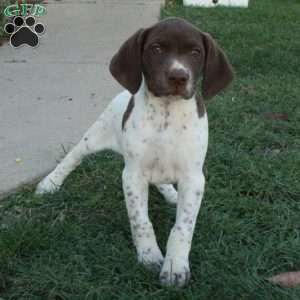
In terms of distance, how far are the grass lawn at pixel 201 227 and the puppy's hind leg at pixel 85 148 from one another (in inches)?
3.4

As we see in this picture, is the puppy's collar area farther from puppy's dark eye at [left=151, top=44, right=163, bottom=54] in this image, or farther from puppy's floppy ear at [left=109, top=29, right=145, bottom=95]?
puppy's dark eye at [left=151, top=44, right=163, bottom=54]

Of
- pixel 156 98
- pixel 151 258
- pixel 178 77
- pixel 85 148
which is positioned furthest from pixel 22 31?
pixel 178 77

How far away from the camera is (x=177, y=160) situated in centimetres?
306

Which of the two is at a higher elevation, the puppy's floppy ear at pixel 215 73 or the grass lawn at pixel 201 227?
the puppy's floppy ear at pixel 215 73

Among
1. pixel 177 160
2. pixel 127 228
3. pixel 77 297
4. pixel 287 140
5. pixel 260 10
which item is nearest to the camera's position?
pixel 77 297

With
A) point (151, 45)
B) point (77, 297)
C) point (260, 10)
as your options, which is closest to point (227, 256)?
point (77, 297)

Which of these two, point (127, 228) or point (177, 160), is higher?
point (177, 160)

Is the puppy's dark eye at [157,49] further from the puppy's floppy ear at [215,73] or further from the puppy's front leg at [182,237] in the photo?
the puppy's front leg at [182,237]

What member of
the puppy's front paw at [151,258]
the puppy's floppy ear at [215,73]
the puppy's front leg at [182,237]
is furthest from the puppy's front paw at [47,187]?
the puppy's floppy ear at [215,73]

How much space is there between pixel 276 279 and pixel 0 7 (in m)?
6.37

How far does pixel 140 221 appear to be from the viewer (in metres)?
3.18

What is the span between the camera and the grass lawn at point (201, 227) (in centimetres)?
295

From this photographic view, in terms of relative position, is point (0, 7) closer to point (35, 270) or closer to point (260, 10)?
point (260, 10)

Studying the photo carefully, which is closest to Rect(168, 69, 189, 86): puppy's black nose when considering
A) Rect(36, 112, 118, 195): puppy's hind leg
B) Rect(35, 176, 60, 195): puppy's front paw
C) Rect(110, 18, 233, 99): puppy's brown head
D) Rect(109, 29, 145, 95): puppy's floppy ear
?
Rect(110, 18, 233, 99): puppy's brown head
